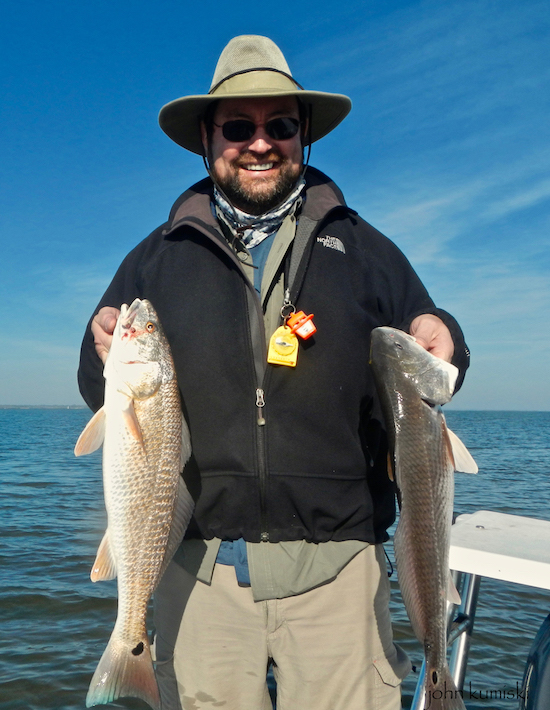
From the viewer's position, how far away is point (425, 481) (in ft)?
9.86

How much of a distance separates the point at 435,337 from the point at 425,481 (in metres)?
0.77

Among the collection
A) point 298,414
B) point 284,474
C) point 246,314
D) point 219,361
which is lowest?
point 284,474

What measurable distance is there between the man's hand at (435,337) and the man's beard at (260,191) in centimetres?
117

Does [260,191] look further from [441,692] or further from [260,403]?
[441,692]

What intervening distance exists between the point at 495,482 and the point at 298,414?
1831 centimetres

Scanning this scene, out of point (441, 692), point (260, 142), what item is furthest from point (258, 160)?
point (441, 692)

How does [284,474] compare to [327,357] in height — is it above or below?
below

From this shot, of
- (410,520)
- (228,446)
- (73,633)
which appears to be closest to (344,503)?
(410,520)

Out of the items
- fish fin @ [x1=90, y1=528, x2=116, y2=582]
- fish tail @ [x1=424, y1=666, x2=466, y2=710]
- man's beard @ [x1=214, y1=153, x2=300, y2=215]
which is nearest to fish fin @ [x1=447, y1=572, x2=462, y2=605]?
fish tail @ [x1=424, y1=666, x2=466, y2=710]

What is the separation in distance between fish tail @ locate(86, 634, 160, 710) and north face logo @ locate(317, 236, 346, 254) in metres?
2.38

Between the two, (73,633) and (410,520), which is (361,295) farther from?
(73,633)

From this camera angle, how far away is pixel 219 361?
323 cm

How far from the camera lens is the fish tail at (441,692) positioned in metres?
2.91

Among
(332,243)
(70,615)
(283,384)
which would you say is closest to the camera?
(283,384)
